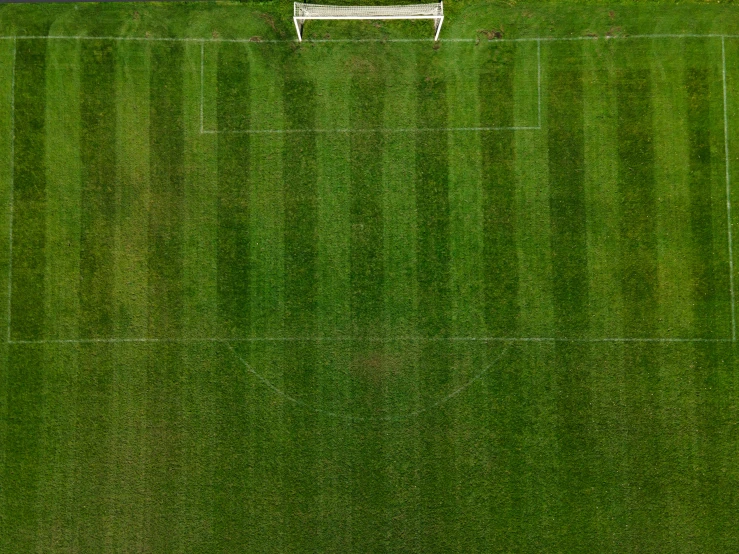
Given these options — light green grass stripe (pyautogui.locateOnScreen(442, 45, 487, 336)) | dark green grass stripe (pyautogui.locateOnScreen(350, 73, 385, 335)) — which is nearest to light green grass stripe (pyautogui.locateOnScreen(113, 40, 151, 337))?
dark green grass stripe (pyautogui.locateOnScreen(350, 73, 385, 335))

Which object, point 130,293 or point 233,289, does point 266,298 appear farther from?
point 130,293

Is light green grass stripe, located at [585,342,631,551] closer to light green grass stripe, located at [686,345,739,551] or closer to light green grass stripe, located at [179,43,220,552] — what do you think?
light green grass stripe, located at [686,345,739,551]

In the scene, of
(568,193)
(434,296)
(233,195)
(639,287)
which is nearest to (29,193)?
(233,195)

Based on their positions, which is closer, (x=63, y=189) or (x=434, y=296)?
(x=434, y=296)

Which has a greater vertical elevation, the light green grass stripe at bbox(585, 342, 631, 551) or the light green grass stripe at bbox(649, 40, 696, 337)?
the light green grass stripe at bbox(649, 40, 696, 337)

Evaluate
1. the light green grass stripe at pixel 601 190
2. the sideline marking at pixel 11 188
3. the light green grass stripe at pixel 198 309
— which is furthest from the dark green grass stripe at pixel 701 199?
the sideline marking at pixel 11 188
